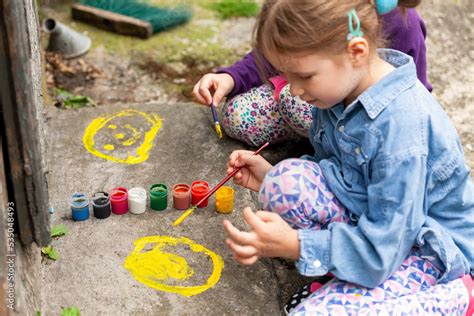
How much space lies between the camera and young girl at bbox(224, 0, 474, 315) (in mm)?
1778

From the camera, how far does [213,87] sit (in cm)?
273

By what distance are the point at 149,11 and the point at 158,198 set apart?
1986 mm

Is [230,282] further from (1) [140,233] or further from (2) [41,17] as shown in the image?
(2) [41,17]

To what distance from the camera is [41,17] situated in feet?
13.1

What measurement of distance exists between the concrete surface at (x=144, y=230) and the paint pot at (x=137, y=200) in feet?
0.08

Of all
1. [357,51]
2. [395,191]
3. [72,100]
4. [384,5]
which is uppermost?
[384,5]

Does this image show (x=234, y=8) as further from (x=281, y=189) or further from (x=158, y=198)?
(x=281, y=189)

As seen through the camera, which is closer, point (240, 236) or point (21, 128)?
point (21, 128)

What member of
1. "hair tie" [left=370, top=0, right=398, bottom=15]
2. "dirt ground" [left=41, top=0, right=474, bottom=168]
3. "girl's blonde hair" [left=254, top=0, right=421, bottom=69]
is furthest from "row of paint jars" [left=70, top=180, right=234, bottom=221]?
"dirt ground" [left=41, top=0, right=474, bottom=168]

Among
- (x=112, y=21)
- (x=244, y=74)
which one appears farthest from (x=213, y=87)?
(x=112, y=21)

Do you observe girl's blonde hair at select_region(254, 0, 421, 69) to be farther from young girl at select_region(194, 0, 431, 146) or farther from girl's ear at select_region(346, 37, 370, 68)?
young girl at select_region(194, 0, 431, 146)

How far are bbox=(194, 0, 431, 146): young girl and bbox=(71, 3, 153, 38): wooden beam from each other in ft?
3.99

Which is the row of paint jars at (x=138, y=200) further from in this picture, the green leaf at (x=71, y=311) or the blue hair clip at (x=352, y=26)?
the blue hair clip at (x=352, y=26)

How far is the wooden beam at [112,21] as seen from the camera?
3.90 meters
